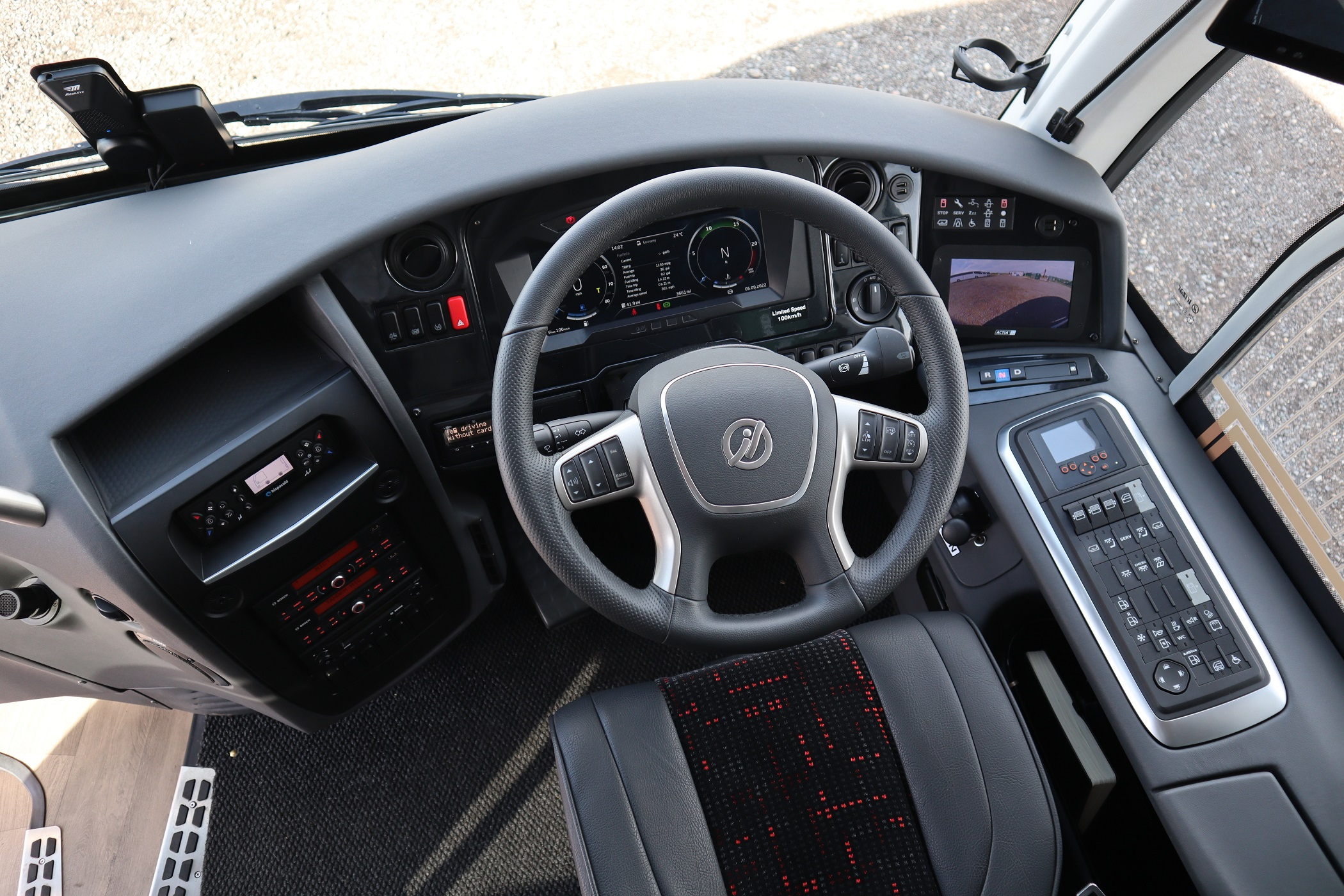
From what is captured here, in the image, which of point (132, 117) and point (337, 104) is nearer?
point (132, 117)

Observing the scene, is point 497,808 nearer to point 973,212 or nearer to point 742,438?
point 742,438

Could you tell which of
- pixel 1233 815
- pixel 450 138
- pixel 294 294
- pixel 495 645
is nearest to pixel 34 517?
pixel 294 294

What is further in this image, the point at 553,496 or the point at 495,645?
the point at 495,645

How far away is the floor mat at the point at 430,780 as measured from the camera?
1742mm

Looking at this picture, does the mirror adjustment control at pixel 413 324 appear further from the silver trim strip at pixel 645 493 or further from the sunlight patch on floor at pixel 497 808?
the sunlight patch on floor at pixel 497 808

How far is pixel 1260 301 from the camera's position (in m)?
1.42

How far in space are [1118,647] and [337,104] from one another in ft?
5.16

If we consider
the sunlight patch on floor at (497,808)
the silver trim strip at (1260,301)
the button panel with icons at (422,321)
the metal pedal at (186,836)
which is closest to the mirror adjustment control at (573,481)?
the button panel with icons at (422,321)

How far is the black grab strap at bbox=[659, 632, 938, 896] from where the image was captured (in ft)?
3.73

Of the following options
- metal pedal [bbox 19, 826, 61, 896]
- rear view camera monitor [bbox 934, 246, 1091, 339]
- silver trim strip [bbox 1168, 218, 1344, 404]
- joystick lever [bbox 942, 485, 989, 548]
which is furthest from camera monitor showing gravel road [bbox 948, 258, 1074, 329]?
metal pedal [bbox 19, 826, 61, 896]

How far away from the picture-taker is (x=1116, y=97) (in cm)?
144

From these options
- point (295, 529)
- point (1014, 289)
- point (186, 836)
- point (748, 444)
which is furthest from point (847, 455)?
point (186, 836)

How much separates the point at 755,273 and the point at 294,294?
30.6 inches

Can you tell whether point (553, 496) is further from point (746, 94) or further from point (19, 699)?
point (19, 699)
